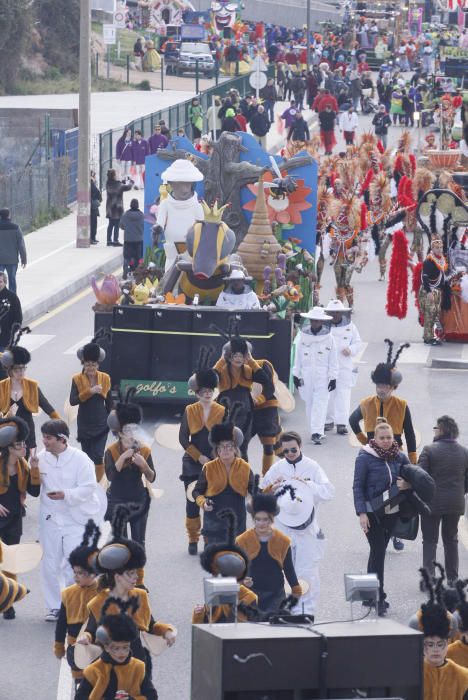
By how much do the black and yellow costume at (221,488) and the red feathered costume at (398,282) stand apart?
12697 mm

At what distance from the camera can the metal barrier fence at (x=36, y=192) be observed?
34.1 meters

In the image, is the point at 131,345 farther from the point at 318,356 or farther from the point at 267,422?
the point at 267,422

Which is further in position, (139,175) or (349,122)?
(349,122)

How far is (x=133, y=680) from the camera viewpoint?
29.4 ft

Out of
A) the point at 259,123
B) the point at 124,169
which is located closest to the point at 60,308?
the point at 124,169

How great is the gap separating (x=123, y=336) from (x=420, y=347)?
22.1 feet

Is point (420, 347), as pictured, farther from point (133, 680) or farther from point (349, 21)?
point (349, 21)

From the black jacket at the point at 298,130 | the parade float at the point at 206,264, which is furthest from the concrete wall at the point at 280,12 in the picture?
the parade float at the point at 206,264

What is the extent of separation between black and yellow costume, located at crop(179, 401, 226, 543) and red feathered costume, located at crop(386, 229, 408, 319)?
11.5m

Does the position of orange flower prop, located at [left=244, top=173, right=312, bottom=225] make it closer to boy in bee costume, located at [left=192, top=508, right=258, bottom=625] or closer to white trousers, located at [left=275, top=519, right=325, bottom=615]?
white trousers, located at [left=275, top=519, right=325, bottom=615]

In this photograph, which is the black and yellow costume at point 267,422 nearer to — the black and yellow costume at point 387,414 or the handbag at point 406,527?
the black and yellow costume at point 387,414

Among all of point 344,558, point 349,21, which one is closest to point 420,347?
point 344,558

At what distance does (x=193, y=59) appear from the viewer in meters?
73.3

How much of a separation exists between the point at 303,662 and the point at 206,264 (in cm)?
1303
